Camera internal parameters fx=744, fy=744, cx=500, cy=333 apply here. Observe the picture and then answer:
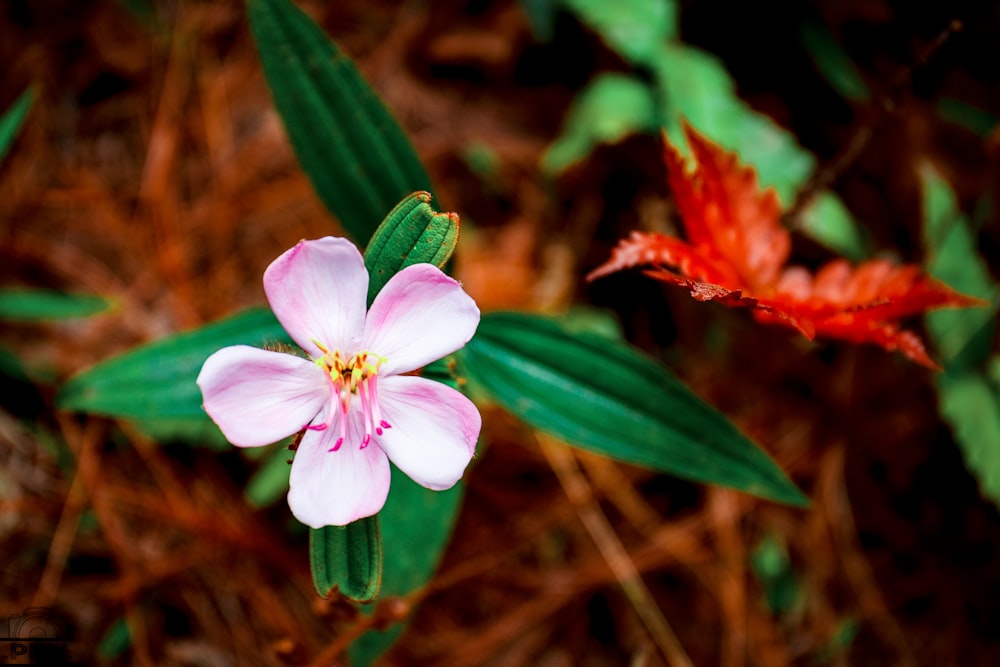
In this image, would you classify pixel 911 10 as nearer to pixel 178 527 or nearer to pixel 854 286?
pixel 854 286

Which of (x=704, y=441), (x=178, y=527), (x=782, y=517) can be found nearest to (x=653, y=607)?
(x=782, y=517)

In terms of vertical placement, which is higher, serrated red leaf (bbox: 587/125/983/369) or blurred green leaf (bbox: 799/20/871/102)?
blurred green leaf (bbox: 799/20/871/102)

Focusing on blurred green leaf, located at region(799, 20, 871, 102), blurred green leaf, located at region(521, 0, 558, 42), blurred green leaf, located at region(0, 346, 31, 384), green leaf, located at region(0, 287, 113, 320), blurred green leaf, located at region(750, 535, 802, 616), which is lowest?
blurred green leaf, located at region(0, 346, 31, 384)

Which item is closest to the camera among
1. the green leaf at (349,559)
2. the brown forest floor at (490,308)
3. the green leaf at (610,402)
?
the green leaf at (349,559)

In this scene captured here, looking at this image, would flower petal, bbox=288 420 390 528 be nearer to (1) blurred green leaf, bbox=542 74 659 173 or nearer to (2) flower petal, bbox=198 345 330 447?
(2) flower petal, bbox=198 345 330 447

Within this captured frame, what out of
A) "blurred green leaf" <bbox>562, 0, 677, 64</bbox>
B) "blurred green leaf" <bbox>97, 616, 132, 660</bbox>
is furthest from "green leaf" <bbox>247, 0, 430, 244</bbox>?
"blurred green leaf" <bbox>97, 616, 132, 660</bbox>

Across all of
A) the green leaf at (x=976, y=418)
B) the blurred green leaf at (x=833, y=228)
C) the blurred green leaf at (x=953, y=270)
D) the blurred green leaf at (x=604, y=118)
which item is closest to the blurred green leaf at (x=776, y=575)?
the green leaf at (x=976, y=418)

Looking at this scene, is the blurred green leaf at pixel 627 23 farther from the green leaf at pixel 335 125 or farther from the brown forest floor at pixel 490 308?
the green leaf at pixel 335 125
